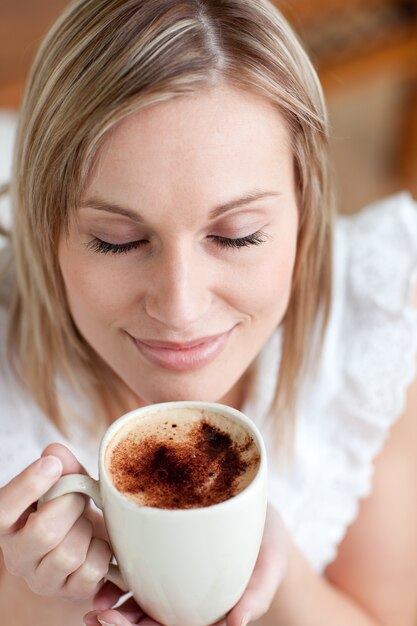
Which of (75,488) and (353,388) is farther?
(353,388)

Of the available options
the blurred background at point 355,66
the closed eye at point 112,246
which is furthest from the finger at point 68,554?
the blurred background at point 355,66

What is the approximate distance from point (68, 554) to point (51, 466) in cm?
11

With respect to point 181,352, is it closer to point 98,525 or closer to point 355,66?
point 98,525

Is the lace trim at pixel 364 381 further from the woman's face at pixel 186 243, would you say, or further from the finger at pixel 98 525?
the finger at pixel 98 525

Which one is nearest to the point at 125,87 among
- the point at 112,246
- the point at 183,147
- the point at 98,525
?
the point at 183,147

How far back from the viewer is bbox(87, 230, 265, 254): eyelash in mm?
965

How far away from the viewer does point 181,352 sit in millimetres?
1033

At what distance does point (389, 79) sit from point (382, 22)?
0.56 m

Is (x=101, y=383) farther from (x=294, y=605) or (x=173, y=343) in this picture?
(x=294, y=605)

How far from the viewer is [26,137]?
1.02 meters

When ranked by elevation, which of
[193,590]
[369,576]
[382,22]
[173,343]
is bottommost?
[369,576]

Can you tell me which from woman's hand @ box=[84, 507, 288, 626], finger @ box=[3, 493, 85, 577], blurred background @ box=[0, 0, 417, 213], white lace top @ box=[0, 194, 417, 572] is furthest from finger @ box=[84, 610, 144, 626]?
blurred background @ box=[0, 0, 417, 213]

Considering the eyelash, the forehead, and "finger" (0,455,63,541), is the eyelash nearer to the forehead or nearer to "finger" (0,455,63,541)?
the forehead

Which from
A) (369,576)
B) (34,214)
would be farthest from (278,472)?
(34,214)
